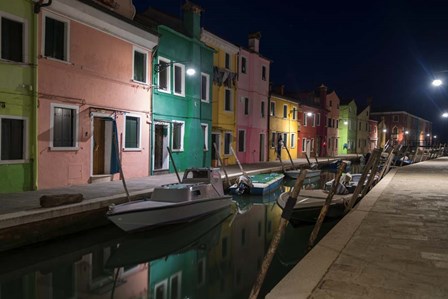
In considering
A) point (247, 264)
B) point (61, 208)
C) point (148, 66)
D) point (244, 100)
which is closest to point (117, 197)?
point (61, 208)

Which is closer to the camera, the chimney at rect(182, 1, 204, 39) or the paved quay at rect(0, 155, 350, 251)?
the paved quay at rect(0, 155, 350, 251)

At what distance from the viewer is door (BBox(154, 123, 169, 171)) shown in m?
17.8

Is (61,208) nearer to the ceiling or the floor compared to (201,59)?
nearer to the floor

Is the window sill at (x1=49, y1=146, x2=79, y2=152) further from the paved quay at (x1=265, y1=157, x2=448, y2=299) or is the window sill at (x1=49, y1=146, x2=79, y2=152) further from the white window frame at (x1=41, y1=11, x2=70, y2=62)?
the paved quay at (x1=265, y1=157, x2=448, y2=299)

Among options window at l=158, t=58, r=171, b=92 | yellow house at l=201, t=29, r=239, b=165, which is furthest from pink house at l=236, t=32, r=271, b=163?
window at l=158, t=58, r=171, b=92

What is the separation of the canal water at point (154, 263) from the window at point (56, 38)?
6085 mm

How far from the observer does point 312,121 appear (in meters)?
39.0

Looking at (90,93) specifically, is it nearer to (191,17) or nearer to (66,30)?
(66,30)

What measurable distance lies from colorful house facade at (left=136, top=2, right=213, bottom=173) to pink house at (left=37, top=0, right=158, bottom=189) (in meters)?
1.00

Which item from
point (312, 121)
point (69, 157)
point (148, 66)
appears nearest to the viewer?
point (69, 157)

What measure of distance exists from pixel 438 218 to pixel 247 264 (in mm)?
4139

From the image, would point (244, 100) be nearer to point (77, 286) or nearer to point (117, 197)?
point (117, 197)

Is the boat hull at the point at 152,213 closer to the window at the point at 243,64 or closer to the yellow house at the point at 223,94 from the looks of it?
the yellow house at the point at 223,94

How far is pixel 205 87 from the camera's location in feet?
70.7
